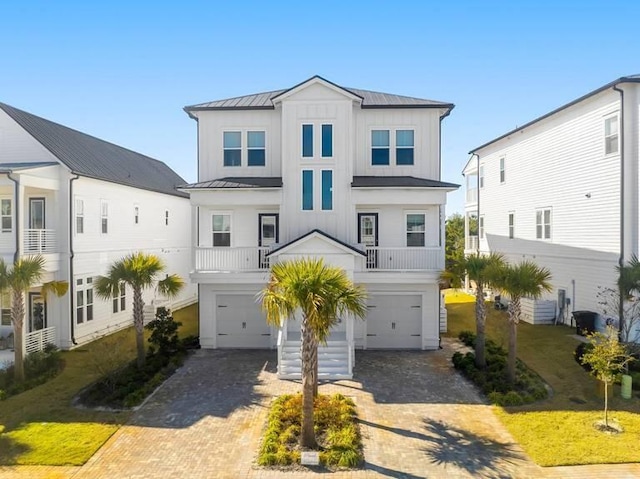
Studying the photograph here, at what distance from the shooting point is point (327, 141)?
18438 millimetres

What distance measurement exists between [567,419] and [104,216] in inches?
858

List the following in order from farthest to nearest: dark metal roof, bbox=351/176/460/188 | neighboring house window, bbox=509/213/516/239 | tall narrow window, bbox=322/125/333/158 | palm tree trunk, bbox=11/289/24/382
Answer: neighboring house window, bbox=509/213/516/239, tall narrow window, bbox=322/125/333/158, dark metal roof, bbox=351/176/460/188, palm tree trunk, bbox=11/289/24/382

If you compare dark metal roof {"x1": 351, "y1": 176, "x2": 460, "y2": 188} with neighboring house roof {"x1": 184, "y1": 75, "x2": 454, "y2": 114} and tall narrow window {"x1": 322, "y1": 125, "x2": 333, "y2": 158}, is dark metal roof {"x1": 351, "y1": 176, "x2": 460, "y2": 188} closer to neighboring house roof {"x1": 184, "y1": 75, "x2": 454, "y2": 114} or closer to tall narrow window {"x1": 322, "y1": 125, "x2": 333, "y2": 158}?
tall narrow window {"x1": 322, "y1": 125, "x2": 333, "y2": 158}

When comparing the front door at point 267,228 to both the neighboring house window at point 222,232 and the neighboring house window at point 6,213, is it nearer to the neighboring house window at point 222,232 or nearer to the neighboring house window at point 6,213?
the neighboring house window at point 222,232

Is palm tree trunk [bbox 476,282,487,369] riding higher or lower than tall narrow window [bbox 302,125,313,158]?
lower

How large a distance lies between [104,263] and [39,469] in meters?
14.2

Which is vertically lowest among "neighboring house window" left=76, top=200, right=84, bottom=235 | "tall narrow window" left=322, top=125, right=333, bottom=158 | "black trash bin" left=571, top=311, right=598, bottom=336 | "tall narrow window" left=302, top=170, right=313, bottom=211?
"black trash bin" left=571, top=311, right=598, bottom=336

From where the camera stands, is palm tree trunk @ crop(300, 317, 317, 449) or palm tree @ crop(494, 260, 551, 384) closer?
palm tree trunk @ crop(300, 317, 317, 449)

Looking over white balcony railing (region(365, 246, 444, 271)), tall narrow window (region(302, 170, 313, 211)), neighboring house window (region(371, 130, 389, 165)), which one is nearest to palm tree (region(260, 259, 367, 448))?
white balcony railing (region(365, 246, 444, 271))

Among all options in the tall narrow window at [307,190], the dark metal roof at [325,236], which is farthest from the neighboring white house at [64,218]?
the tall narrow window at [307,190]

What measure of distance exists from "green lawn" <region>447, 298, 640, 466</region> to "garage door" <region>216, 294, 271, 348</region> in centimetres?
1041

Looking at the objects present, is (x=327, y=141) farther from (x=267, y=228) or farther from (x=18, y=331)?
(x=18, y=331)

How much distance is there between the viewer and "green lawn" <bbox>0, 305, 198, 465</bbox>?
32.6ft

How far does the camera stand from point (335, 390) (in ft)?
46.0
